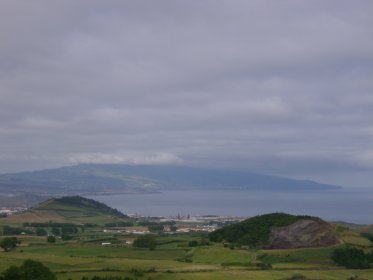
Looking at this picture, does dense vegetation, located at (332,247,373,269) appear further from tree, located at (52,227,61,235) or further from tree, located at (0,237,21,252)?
tree, located at (52,227,61,235)

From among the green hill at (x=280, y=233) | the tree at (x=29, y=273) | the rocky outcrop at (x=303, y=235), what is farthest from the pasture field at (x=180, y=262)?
the tree at (x=29, y=273)

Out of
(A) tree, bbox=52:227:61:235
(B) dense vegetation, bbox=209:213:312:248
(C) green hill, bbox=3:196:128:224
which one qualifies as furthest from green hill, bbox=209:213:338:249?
(C) green hill, bbox=3:196:128:224

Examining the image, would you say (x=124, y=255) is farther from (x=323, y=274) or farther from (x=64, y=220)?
(x=64, y=220)

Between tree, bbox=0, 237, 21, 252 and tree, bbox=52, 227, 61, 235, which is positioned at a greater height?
tree, bbox=52, 227, 61, 235

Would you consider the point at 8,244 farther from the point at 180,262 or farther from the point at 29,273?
the point at 29,273

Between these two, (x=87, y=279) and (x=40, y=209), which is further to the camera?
(x=40, y=209)

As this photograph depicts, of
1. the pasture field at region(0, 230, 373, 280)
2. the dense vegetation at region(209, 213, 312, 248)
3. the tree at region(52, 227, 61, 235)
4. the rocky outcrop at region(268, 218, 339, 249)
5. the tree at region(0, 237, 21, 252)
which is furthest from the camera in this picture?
the tree at region(52, 227, 61, 235)

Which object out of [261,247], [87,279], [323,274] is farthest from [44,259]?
[261,247]

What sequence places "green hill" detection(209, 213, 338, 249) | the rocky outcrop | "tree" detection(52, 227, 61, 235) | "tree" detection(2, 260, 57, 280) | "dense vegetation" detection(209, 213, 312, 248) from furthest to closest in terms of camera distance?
"tree" detection(52, 227, 61, 235) → "dense vegetation" detection(209, 213, 312, 248) → "green hill" detection(209, 213, 338, 249) → the rocky outcrop → "tree" detection(2, 260, 57, 280)
